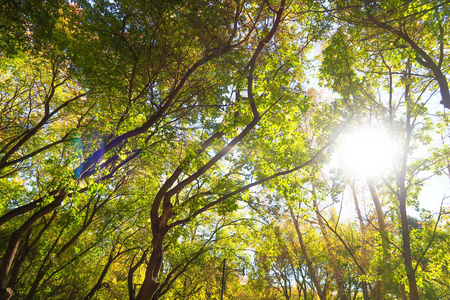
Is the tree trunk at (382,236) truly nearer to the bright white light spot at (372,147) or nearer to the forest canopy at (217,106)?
the forest canopy at (217,106)

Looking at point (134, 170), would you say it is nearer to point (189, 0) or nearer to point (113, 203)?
point (113, 203)

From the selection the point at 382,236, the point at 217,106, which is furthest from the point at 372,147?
the point at 217,106

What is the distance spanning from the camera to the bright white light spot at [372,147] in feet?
25.7

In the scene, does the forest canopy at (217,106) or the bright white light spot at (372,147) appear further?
the bright white light spot at (372,147)

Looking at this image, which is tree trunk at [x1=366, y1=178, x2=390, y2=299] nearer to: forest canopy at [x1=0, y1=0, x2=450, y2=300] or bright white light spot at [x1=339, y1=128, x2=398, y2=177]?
forest canopy at [x1=0, y1=0, x2=450, y2=300]

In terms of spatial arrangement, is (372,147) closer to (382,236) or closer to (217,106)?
(382,236)

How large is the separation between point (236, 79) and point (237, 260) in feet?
23.1

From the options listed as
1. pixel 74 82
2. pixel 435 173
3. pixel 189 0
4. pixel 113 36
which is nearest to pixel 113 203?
pixel 74 82

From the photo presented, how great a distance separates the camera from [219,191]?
258 inches

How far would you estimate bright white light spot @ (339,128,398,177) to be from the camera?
7.85 m

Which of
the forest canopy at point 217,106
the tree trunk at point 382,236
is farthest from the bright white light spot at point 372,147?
the tree trunk at point 382,236

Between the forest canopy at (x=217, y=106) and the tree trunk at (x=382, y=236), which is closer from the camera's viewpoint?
the forest canopy at (x=217, y=106)

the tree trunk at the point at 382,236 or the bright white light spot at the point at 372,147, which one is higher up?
the bright white light spot at the point at 372,147

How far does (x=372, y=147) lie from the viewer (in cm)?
838
